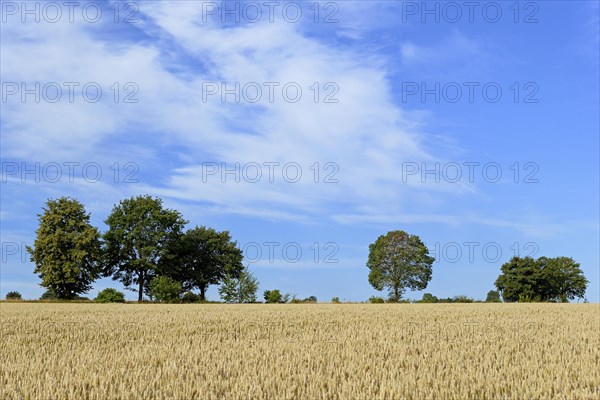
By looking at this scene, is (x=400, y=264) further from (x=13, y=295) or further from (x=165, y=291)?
(x=13, y=295)

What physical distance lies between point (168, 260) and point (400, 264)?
3019 cm

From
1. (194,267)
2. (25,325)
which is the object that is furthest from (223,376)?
(194,267)

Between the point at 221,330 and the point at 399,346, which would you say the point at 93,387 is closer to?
the point at 399,346

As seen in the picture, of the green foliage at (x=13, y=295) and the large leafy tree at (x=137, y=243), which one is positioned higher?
the large leafy tree at (x=137, y=243)

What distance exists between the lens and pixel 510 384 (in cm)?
591

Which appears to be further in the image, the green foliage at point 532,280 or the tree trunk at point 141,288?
the green foliage at point 532,280

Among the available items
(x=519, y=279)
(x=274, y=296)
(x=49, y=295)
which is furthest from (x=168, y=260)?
(x=519, y=279)

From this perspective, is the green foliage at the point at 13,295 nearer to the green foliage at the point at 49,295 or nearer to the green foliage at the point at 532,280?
the green foliage at the point at 49,295

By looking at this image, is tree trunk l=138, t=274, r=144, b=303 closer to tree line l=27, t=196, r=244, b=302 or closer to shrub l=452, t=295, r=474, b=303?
tree line l=27, t=196, r=244, b=302

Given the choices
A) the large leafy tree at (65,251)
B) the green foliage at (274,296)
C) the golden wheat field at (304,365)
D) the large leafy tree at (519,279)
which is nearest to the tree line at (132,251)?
the large leafy tree at (65,251)

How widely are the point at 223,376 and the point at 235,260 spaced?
69.8 m

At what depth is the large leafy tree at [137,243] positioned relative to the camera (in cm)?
6619

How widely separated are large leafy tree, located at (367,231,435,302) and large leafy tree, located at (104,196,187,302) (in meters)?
27.3

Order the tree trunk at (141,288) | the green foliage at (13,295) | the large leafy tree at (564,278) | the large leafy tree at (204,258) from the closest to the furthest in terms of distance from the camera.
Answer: the green foliage at (13,295)
the tree trunk at (141,288)
the large leafy tree at (204,258)
the large leafy tree at (564,278)
